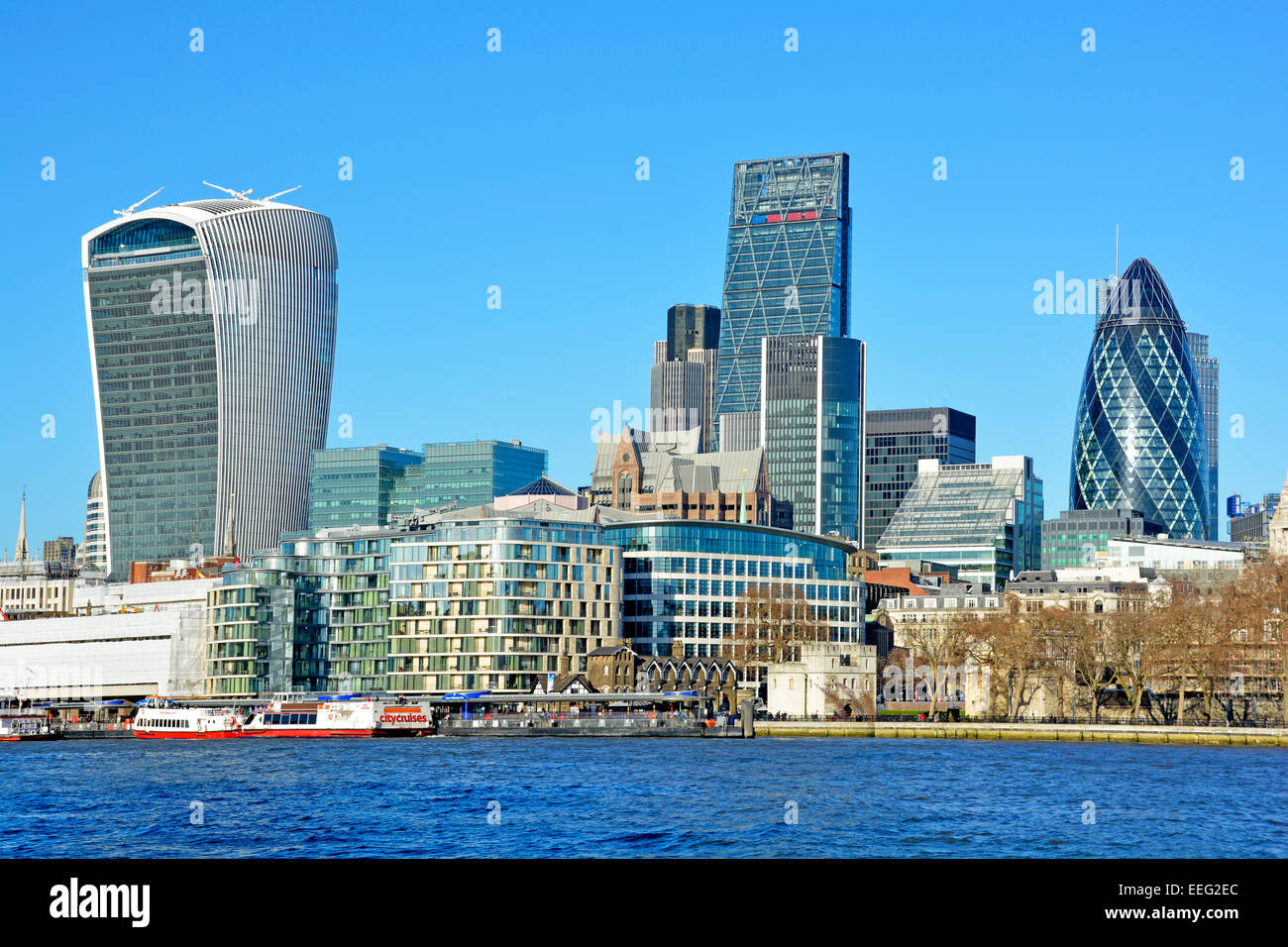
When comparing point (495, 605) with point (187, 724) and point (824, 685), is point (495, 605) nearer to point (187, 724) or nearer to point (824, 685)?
point (187, 724)

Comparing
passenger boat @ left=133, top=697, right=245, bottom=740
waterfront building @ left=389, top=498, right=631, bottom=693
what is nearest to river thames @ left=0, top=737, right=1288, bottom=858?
passenger boat @ left=133, top=697, right=245, bottom=740

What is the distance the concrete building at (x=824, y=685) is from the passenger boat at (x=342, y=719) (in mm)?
32539

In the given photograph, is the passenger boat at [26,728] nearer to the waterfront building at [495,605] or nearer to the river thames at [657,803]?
the waterfront building at [495,605]

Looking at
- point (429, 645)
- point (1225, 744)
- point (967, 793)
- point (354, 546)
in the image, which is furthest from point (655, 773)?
point (354, 546)

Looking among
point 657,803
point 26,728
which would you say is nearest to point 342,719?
point 26,728

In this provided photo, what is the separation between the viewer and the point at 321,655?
618ft

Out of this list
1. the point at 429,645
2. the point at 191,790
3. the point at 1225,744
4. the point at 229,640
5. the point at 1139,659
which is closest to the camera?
the point at 191,790

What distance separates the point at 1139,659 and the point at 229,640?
104 meters

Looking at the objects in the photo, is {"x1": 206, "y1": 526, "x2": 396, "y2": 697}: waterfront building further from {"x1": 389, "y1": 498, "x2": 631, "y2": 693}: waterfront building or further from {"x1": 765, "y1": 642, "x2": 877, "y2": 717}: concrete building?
{"x1": 765, "y1": 642, "x2": 877, "y2": 717}: concrete building

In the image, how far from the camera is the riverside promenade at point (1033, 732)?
11750cm

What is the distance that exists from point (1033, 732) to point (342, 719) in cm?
5818

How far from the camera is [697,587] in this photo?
187 meters
